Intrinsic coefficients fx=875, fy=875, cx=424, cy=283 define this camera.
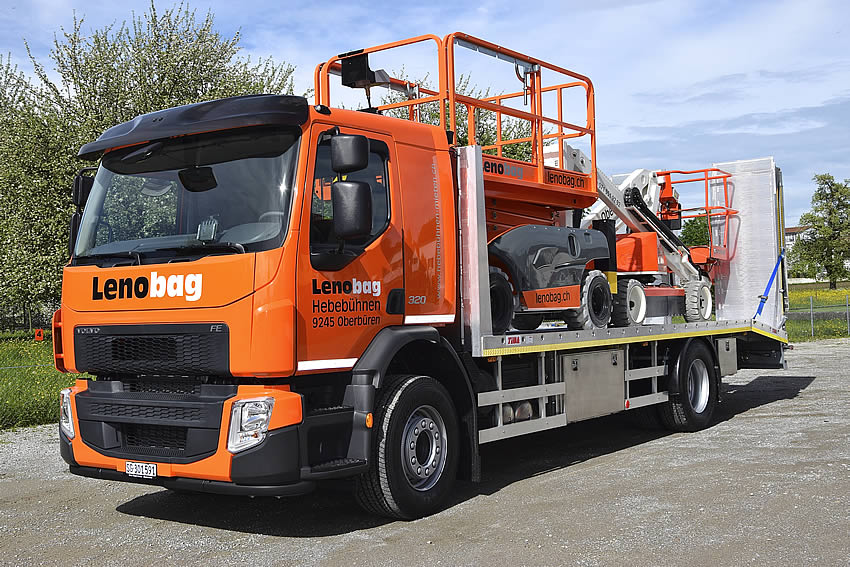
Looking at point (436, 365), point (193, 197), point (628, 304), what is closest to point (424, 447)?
point (436, 365)

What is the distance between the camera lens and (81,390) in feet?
20.3

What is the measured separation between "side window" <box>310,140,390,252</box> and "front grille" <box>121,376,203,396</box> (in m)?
1.18

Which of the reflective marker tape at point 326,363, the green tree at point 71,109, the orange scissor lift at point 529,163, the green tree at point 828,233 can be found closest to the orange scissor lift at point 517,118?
the orange scissor lift at point 529,163

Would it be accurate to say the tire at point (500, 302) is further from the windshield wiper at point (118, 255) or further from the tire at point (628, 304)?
the windshield wiper at point (118, 255)

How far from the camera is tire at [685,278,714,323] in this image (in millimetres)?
11133

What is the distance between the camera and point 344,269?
5.80 meters

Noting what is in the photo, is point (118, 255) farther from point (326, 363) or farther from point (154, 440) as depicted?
point (326, 363)

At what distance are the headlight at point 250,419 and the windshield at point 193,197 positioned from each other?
3.12ft

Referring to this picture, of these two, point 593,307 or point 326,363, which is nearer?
point 326,363

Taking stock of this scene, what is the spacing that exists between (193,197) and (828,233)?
73.0 metres

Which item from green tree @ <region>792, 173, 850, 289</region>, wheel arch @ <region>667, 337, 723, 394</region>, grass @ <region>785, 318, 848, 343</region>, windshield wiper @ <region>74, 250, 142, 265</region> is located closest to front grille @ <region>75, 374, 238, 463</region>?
windshield wiper @ <region>74, 250, 142, 265</region>

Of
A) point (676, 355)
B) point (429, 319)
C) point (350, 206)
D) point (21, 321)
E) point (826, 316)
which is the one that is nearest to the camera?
point (350, 206)

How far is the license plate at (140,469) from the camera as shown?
18.5 ft

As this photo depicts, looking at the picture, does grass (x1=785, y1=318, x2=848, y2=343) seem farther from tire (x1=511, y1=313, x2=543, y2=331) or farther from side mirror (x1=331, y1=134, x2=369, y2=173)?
side mirror (x1=331, y1=134, x2=369, y2=173)
